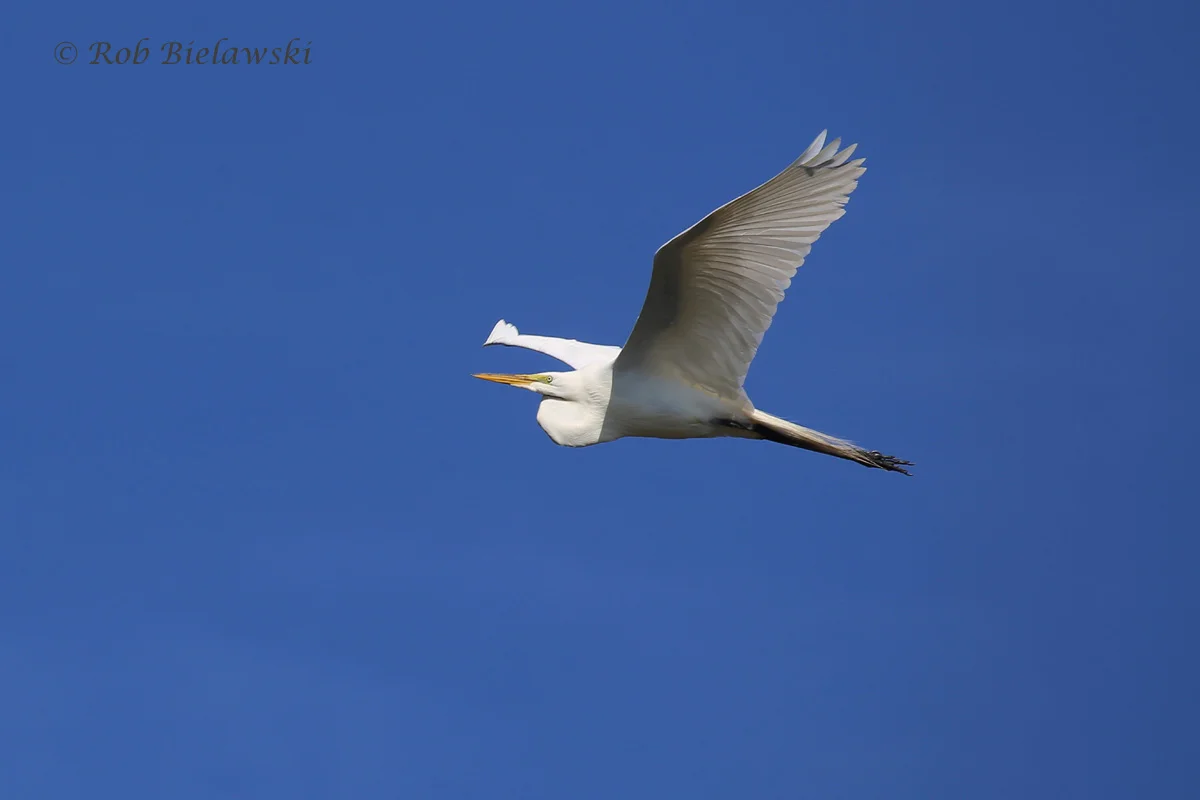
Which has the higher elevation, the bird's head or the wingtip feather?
the wingtip feather

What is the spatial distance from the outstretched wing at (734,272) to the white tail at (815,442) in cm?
36

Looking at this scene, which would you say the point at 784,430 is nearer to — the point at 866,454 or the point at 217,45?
the point at 866,454

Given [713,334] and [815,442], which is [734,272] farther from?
[815,442]

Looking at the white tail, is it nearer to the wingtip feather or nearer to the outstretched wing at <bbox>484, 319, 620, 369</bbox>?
the outstretched wing at <bbox>484, 319, 620, 369</bbox>

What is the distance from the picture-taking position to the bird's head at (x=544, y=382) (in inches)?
441

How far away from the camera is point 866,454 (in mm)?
11031

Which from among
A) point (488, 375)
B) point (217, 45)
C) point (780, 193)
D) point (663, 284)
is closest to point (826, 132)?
point (780, 193)

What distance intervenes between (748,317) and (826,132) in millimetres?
1475

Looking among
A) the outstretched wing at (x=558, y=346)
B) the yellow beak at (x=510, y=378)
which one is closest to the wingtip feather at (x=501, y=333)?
the outstretched wing at (x=558, y=346)

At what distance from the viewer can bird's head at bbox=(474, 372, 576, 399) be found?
11.2 m

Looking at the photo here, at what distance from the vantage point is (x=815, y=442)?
1091cm

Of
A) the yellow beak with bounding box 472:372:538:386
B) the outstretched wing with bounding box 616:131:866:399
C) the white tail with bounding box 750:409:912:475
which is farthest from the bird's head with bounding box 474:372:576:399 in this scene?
the white tail with bounding box 750:409:912:475

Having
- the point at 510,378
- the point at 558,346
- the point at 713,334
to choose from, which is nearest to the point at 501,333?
the point at 558,346

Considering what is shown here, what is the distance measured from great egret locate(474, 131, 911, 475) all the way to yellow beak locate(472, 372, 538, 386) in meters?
0.01
